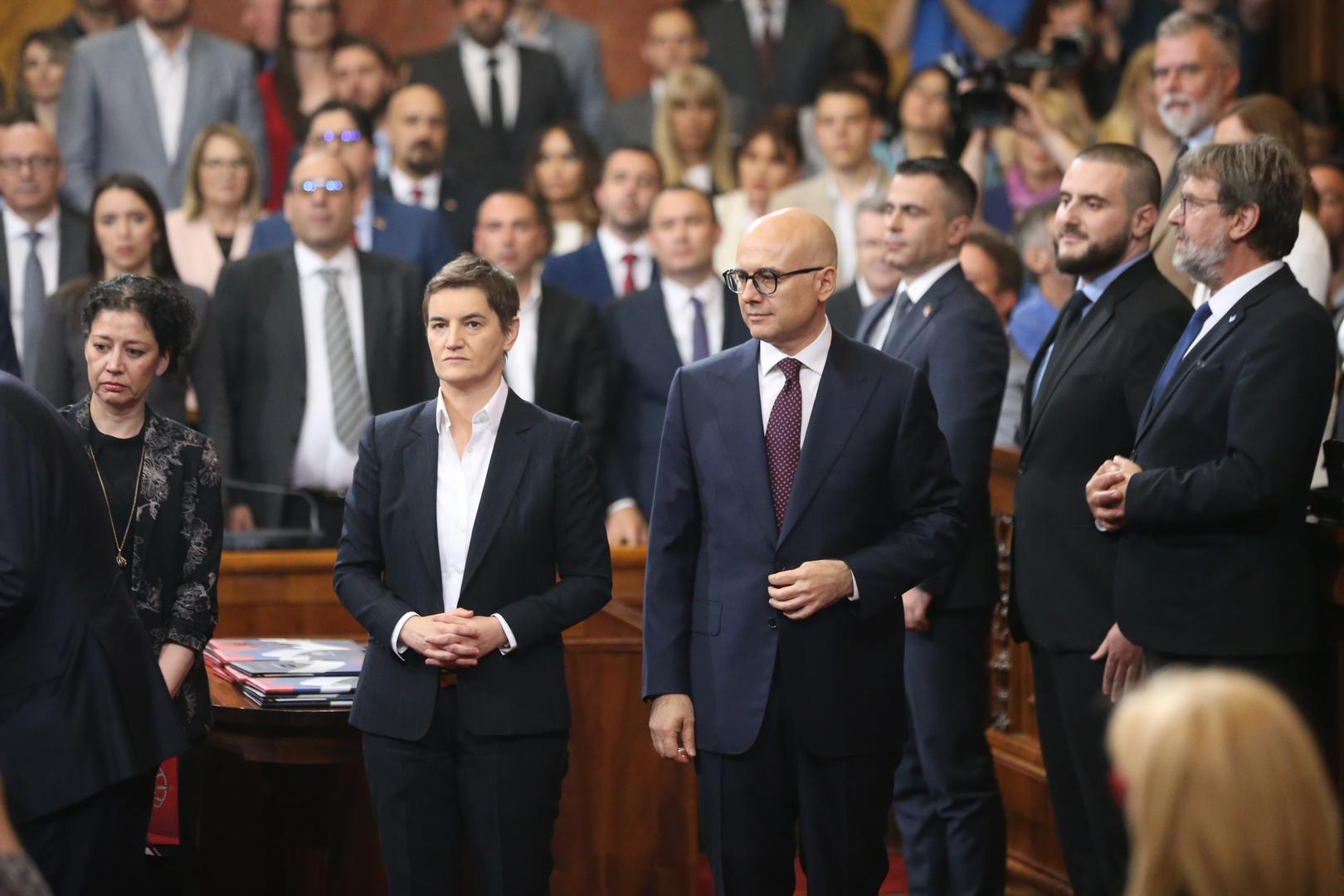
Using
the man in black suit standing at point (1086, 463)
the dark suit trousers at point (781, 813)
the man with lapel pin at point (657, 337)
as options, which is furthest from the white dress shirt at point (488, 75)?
the dark suit trousers at point (781, 813)

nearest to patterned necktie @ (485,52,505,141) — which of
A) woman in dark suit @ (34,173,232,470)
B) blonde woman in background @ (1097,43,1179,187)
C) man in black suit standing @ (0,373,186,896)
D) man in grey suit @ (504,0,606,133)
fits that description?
man in grey suit @ (504,0,606,133)

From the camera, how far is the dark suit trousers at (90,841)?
8.35 feet

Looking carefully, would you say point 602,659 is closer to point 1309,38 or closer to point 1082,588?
point 1082,588

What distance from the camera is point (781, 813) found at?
3074mm

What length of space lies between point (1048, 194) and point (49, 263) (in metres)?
4.39

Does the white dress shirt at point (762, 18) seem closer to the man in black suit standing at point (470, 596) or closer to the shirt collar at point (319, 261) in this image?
the shirt collar at point (319, 261)

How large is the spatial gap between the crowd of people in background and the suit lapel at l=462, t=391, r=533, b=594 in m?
0.53

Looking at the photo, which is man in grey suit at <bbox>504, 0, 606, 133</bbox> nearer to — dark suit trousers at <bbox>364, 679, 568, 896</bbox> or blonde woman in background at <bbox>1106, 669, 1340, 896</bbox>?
dark suit trousers at <bbox>364, 679, 568, 896</bbox>

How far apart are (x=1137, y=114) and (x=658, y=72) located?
2365 millimetres

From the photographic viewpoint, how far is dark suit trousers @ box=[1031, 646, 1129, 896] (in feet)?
11.2

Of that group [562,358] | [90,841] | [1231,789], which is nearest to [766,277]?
[90,841]

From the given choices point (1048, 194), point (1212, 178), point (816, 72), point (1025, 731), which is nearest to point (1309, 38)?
point (1048, 194)

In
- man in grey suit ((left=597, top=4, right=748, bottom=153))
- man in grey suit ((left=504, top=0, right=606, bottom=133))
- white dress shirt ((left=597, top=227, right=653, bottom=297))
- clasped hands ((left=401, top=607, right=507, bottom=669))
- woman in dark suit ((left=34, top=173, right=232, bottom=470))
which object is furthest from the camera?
man in grey suit ((left=504, top=0, right=606, bottom=133))

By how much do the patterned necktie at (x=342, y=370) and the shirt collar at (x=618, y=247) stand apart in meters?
1.62
